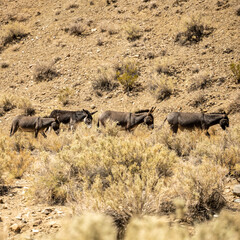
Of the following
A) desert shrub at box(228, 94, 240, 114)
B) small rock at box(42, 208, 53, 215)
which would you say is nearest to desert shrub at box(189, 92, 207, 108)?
desert shrub at box(228, 94, 240, 114)

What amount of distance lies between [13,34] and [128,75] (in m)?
16.4

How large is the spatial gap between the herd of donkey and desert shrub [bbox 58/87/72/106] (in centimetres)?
357

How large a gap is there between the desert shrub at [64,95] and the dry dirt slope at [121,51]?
31 cm

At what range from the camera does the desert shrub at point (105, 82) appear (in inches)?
632

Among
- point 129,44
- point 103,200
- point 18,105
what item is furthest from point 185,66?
point 103,200

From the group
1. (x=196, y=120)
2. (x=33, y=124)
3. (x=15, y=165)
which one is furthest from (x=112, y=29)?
(x=15, y=165)

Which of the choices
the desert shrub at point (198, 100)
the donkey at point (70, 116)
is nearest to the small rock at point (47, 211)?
the donkey at point (70, 116)

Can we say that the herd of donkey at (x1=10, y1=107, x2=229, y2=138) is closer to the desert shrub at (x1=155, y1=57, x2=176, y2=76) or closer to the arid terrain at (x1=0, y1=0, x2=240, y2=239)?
the arid terrain at (x1=0, y1=0, x2=240, y2=239)

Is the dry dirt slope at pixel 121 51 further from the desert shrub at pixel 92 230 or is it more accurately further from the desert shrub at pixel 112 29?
the desert shrub at pixel 92 230

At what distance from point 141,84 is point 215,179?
40.5 feet

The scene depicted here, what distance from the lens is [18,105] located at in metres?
14.5

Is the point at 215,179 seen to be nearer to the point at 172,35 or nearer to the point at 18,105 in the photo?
the point at 18,105

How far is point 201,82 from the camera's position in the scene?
43.3ft

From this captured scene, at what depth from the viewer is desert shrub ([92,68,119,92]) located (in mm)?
16047
